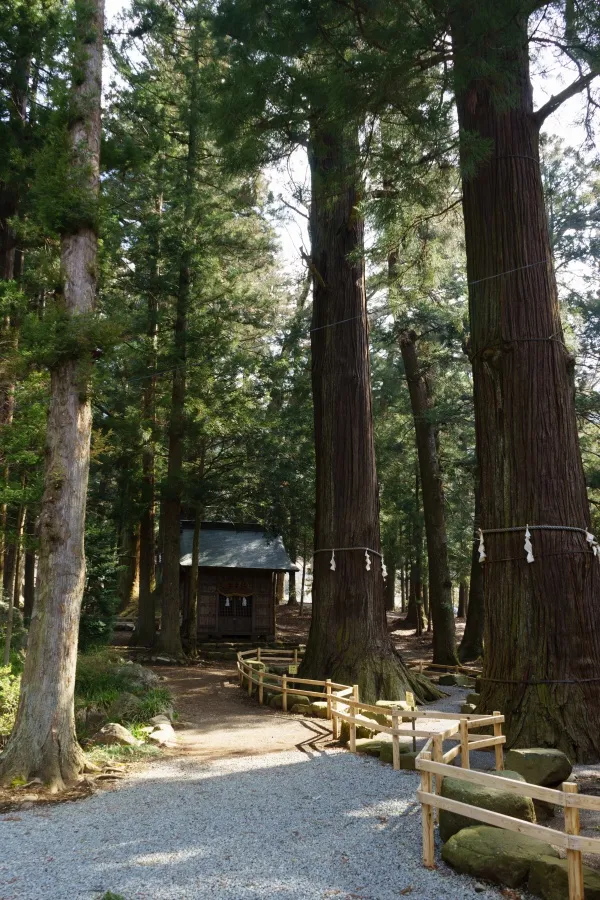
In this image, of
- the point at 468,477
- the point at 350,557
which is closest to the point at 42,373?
the point at 350,557

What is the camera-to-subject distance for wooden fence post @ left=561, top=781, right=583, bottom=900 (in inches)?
140

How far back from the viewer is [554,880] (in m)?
3.81

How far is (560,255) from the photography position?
54.7 ft

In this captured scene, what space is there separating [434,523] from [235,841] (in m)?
13.6

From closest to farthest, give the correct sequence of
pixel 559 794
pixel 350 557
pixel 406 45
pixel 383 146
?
pixel 559 794
pixel 406 45
pixel 383 146
pixel 350 557

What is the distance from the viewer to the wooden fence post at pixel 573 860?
3566mm

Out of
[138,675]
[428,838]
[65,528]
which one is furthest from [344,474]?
[428,838]

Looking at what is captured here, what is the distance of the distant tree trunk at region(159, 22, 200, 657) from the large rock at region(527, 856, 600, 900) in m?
15.4

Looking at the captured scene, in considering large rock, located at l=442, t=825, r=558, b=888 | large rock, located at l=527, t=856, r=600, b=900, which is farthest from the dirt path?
large rock, located at l=527, t=856, r=600, b=900

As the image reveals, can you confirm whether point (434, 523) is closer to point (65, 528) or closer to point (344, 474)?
point (344, 474)

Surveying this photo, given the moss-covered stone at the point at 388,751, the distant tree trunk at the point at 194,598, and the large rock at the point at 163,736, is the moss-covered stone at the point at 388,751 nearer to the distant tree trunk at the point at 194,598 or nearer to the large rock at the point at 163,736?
the large rock at the point at 163,736

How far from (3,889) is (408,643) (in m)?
23.1

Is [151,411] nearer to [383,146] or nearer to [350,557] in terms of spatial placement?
[350,557]

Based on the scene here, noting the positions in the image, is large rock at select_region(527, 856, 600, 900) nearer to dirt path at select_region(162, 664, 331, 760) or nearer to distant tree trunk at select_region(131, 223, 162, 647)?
dirt path at select_region(162, 664, 331, 760)
